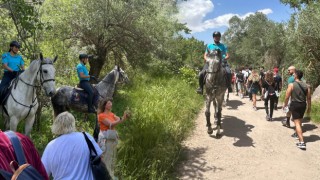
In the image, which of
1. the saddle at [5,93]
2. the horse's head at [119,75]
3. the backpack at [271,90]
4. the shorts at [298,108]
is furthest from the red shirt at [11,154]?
the backpack at [271,90]

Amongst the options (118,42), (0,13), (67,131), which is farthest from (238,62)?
(67,131)

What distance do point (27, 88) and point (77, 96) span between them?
2419 millimetres

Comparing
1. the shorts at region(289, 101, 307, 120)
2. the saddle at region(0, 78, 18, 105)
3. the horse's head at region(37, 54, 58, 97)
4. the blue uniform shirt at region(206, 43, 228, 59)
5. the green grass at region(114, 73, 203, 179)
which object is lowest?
the green grass at region(114, 73, 203, 179)

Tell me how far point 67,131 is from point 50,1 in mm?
11556

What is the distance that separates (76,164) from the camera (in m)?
3.31

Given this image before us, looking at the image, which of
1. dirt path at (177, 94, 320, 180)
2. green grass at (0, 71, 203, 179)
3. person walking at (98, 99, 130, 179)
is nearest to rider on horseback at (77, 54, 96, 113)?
green grass at (0, 71, 203, 179)

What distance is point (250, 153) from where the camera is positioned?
8.76 meters

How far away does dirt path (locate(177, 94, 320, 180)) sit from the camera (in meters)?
7.58

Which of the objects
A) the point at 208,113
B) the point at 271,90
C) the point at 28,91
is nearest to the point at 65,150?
the point at 28,91

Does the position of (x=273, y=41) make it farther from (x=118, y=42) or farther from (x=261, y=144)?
(x=261, y=144)

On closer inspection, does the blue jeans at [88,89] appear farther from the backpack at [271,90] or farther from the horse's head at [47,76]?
the backpack at [271,90]

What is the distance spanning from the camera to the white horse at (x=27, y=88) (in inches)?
263

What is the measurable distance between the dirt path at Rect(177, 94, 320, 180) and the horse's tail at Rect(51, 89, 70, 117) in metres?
3.90

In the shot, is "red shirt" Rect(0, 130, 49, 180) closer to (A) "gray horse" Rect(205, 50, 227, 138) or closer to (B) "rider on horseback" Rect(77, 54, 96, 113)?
(B) "rider on horseback" Rect(77, 54, 96, 113)
